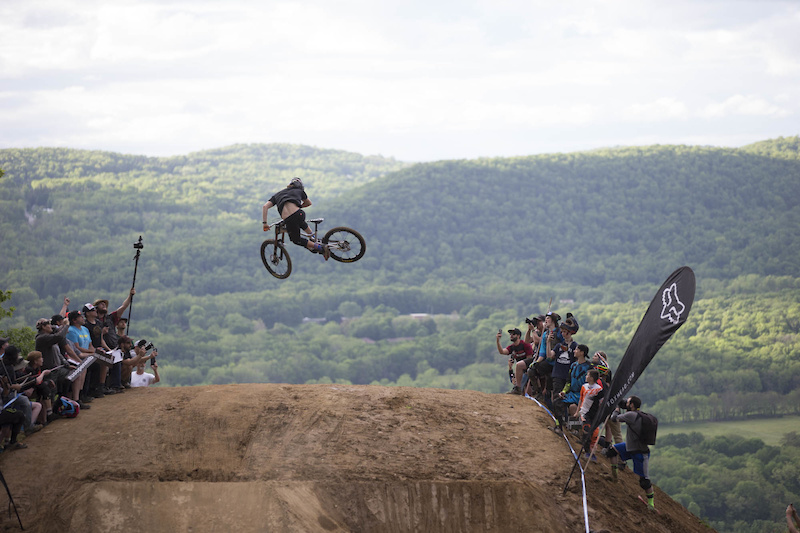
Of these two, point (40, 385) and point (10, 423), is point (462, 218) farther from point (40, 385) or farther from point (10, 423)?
point (10, 423)

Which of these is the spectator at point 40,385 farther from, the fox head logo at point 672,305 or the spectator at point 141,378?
the fox head logo at point 672,305

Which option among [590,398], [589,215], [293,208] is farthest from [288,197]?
[589,215]

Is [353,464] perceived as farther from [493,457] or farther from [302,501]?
[493,457]

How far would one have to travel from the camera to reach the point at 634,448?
1391 cm

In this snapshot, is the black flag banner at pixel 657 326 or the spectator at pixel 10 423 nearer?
the black flag banner at pixel 657 326

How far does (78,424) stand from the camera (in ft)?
50.3

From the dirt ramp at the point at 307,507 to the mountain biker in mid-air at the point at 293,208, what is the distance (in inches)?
265

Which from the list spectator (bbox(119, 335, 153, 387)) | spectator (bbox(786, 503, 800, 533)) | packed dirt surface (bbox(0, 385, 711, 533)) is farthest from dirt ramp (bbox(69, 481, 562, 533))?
spectator (bbox(119, 335, 153, 387))

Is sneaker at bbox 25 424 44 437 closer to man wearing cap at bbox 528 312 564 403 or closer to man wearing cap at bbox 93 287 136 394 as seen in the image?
man wearing cap at bbox 93 287 136 394

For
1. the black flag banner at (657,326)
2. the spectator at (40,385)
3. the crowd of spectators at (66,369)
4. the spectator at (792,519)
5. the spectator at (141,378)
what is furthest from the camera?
the spectator at (141,378)

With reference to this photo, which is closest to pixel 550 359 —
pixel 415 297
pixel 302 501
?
pixel 302 501

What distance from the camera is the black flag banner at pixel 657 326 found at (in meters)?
11.9

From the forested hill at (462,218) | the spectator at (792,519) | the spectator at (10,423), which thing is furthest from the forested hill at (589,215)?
the spectator at (792,519)

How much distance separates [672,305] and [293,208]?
950 cm
